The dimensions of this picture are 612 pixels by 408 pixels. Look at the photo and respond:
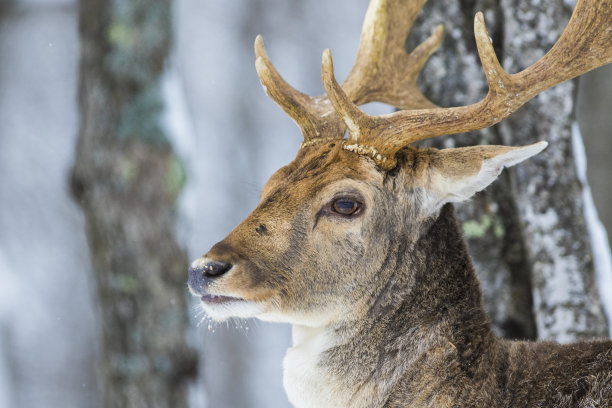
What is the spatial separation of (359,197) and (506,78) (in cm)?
87

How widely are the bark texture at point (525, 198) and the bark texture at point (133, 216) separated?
206 centimetres

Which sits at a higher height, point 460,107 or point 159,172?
point 460,107

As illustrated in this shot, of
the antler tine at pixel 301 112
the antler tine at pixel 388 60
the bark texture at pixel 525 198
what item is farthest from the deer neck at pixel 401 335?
the bark texture at pixel 525 198

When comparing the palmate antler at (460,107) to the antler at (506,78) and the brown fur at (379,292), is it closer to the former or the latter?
the antler at (506,78)

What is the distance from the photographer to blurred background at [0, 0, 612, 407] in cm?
491

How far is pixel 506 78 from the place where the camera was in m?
3.26

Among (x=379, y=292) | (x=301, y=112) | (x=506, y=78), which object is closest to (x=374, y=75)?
(x=301, y=112)

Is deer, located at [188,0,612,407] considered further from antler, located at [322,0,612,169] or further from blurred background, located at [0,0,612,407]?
blurred background, located at [0,0,612,407]

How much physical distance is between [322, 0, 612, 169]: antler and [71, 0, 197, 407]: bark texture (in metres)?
2.40

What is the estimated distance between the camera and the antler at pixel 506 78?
324 centimetres

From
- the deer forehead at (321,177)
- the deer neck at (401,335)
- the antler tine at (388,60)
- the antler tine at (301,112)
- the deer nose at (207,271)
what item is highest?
the antler tine at (388,60)

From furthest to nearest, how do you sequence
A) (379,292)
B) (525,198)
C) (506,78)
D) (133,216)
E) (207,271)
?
1. (133,216)
2. (525,198)
3. (379,292)
4. (506,78)
5. (207,271)

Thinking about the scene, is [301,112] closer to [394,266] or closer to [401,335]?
[394,266]

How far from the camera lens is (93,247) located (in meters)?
5.53
